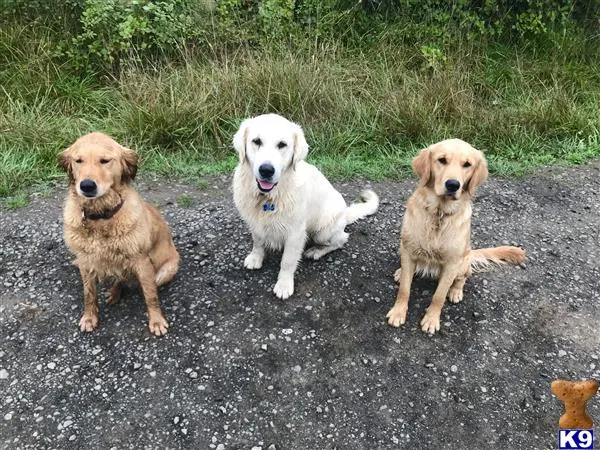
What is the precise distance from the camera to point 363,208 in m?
4.23

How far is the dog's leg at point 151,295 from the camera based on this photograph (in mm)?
3016

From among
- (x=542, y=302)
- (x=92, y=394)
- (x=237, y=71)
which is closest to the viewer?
(x=92, y=394)

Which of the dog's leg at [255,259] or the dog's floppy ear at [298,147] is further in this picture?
the dog's leg at [255,259]

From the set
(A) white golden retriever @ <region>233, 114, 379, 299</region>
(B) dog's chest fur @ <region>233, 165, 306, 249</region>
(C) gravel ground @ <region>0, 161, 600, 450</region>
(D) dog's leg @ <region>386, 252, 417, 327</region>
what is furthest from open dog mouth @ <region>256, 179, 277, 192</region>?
(D) dog's leg @ <region>386, 252, 417, 327</region>

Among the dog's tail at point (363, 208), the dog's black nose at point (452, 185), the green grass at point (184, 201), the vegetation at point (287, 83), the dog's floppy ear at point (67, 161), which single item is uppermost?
the dog's floppy ear at point (67, 161)

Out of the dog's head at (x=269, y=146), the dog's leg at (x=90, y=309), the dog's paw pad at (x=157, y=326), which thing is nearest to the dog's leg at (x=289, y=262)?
the dog's head at (x=269, y=146)

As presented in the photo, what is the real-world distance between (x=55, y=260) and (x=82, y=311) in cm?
65

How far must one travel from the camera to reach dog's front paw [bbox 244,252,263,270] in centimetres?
373

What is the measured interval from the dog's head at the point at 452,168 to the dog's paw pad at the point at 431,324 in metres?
0.82

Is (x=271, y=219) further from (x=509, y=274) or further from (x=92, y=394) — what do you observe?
(x=509, y=274)

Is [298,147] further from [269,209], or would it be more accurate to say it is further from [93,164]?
[93,164]

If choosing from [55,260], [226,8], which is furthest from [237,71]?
[55,260]

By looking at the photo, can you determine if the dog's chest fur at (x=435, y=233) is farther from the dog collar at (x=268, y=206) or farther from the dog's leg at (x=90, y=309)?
the dog's leg at (x=90, y=309)

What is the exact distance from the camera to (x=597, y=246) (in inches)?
167
